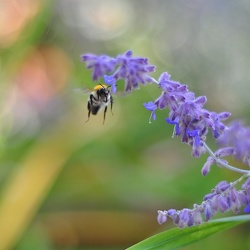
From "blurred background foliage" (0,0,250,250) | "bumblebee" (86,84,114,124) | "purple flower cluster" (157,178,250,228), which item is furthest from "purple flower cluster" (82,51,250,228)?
"blurred background foliage" (0,0,250,250)

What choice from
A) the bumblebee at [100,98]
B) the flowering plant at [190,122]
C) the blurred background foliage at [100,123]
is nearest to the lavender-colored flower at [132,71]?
the flowering plant at [190,122]

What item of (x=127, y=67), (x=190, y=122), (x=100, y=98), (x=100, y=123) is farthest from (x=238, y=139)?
(x=100, y=123)

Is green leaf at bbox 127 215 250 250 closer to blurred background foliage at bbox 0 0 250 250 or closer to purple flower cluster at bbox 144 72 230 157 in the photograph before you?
purple flower cluster at bbox 144 72 230 157

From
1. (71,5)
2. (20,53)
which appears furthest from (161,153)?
(71,5)

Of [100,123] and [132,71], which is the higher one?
[100,123]

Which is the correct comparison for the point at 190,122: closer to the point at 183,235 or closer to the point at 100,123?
the point at 183,235

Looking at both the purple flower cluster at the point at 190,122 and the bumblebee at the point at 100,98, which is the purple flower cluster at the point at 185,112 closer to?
the purple flower cluster at the point at 190,122
